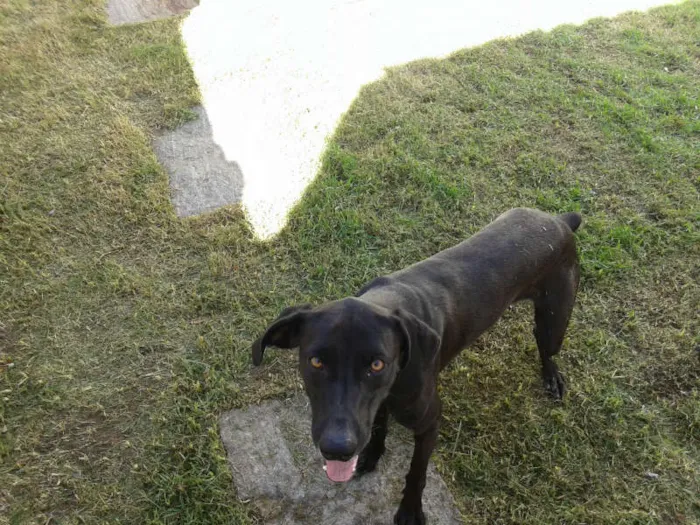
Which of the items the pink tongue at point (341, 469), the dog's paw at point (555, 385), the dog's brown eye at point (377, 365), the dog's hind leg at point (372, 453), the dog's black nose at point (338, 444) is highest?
the dog's brown eye at point (377, 365)

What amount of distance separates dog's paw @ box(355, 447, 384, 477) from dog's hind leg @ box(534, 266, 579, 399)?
1.25 metres

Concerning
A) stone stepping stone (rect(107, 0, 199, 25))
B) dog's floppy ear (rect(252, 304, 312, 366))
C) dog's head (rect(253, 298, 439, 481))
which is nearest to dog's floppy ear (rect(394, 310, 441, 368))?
dog's head (rect(253, 298, 439, 481))

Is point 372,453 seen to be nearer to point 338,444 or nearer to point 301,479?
point 301,479

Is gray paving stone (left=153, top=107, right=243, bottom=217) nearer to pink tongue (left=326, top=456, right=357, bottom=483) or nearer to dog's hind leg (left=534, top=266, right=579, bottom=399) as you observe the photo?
dog's hind leg (left=534, top=266, right=579, bottom=399)

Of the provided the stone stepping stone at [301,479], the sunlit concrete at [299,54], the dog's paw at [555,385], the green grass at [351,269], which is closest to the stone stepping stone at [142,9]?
the sunlit concrete at [299,54]

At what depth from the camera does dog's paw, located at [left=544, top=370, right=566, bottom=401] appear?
345 centimetres

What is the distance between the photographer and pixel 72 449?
10.2 feet

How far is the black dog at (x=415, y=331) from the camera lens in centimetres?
218

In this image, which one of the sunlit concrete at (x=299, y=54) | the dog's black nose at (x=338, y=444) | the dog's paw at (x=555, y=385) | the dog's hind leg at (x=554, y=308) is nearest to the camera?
the dog's black nose at (x=338, y=444)

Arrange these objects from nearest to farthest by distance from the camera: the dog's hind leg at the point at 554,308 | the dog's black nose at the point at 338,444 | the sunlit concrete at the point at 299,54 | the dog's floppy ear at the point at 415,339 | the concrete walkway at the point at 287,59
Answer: the dog's black nose at the point at 338,444 → the dog's floppy ear at the point at 415,339 → the dog's hind leg at the point at 554,308 → the concrete walkway at the point at 287,59 → the sunlit concrete at the point at 299,54

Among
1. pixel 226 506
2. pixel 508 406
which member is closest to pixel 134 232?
pixel 226 506

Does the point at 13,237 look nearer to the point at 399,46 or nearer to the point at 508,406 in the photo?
the point at 508,406

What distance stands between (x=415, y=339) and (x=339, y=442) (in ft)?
1.84

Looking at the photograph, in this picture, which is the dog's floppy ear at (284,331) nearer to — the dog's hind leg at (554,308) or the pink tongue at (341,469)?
the pink tongue at (341,469)
